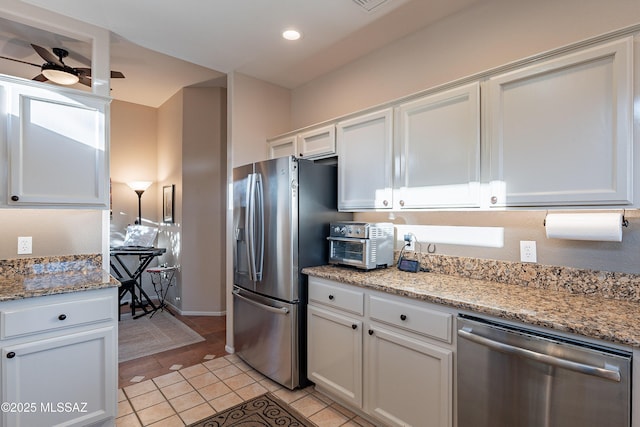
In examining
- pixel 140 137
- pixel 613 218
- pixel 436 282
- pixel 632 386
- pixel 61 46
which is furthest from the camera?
pixel 140 137

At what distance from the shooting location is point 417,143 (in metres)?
2.17

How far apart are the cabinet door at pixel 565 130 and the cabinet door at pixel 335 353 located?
123 centimetres

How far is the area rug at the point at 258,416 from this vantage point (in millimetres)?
2119

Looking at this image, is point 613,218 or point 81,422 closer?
point 613,218

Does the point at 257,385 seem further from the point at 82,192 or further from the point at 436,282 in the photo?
the point at 82,192

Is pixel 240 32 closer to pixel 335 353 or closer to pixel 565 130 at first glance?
pixel 565 130

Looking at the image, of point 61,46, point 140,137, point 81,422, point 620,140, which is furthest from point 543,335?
point 140,137

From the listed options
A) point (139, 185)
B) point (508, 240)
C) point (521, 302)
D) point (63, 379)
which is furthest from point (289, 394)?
point (139, 185)

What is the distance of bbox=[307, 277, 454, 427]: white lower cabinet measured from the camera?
1726 mm

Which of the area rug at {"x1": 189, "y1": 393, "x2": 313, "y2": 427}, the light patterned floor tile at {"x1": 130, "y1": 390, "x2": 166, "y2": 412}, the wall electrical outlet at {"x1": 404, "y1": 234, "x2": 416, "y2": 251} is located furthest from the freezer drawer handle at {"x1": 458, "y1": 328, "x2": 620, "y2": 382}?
the light patterned floor tile at {"x1": 130, "y1": 390, "x2": 166, "y2": 412}

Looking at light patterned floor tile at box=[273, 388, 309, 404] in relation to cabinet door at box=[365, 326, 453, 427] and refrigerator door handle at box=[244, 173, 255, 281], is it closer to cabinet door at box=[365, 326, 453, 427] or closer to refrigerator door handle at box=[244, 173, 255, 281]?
cabinet door at box=[365, 326, 453, 427]

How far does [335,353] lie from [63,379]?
5.37ft

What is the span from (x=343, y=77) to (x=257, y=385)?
2.86 m

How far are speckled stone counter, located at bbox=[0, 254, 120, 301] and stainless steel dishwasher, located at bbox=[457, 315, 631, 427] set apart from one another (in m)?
2.10
